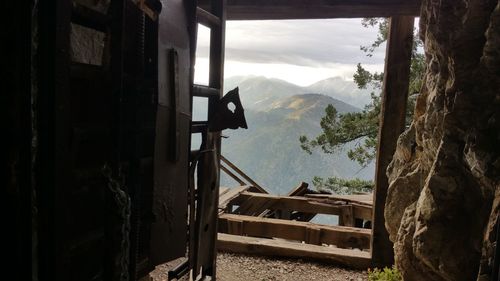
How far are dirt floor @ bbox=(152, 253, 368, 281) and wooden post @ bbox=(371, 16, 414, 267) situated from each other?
0.55m

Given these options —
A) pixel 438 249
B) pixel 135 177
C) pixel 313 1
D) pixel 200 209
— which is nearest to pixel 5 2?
pixel 135 177

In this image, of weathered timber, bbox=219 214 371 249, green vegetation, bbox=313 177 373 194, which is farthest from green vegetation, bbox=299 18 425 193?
weathered timber, bbox=219 214 371 249

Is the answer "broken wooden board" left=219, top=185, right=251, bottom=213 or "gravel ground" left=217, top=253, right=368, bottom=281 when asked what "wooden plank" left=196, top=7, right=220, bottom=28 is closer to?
"gravel ground" left=217, top=253, right=368, bottom=281

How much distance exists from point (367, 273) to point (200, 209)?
320 centimetres

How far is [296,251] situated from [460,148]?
3.63 meters

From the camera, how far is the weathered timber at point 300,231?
22.8 ft

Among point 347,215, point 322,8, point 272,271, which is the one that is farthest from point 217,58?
point 347,215

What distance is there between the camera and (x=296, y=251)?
6488 mm

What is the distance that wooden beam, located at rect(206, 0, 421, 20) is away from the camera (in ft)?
16.3

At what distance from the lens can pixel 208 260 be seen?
192 inches

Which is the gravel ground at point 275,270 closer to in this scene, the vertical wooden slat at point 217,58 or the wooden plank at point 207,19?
the vertical wooden slat at point 217,58

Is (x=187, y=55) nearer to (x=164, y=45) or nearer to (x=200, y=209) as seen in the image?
(x=164, y=45)

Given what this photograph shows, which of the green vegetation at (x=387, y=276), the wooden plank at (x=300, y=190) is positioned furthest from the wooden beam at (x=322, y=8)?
the wooden plank at (x=300, y=190)

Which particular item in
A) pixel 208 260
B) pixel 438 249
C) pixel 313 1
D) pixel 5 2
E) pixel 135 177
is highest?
pixel 313 1
